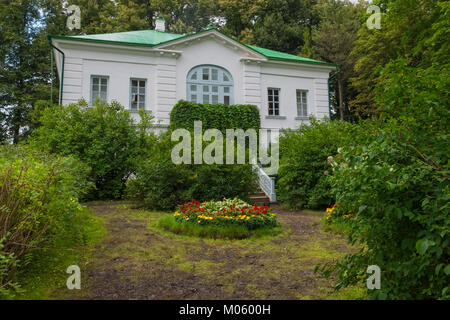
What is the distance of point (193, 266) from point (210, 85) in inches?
556

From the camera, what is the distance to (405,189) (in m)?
2.60

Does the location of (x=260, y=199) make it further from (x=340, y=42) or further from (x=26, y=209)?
(x=340, y=42)

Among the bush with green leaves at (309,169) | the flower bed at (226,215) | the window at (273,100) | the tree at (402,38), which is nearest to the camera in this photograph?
the flower bed at (226,215)

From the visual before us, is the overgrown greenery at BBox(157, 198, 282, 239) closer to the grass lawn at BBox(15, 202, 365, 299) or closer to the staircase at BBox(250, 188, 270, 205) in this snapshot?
the grass lawn at BBox(15, 202, 365, 299)

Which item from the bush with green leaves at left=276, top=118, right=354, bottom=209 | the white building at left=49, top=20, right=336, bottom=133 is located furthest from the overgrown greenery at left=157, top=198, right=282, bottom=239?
the white building at left=49, top=20, right=336, bottom=133

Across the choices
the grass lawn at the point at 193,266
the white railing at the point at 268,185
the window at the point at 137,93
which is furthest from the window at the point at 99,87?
the grass lawn at the point at 193,266

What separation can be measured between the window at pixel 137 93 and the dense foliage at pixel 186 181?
24.8 ft

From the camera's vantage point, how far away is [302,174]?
449 inches

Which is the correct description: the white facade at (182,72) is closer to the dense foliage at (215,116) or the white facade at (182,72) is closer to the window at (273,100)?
the window at (273,100)

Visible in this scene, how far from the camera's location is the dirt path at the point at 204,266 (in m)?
3.81

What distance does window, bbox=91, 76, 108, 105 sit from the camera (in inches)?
632

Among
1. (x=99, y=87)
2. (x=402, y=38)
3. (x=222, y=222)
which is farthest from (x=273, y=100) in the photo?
(x=222, y=222)

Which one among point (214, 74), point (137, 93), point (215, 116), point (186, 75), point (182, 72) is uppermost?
point (214, 74)
